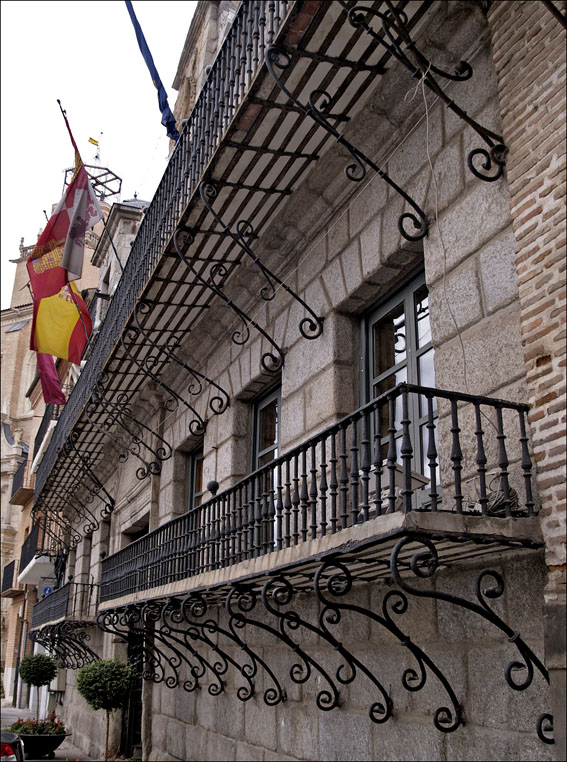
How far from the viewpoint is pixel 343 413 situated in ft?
22.0

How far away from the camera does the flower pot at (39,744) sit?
13401 millimetres

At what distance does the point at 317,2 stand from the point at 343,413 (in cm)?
312

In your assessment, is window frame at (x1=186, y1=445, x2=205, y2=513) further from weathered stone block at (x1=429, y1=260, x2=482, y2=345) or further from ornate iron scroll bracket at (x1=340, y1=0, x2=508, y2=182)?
ornate iron scroll bracket at (x1=340, y1=0, x2=508, y2=182)

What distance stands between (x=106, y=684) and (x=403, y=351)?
8.03 metres

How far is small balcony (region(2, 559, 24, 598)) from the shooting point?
32938mm

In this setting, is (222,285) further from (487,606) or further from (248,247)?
(487,606)

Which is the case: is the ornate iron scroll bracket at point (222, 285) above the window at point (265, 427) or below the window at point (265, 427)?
above

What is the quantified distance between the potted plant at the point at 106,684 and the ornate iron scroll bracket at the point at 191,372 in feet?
14.3

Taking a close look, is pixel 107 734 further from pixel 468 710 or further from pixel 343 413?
pixel 468 710

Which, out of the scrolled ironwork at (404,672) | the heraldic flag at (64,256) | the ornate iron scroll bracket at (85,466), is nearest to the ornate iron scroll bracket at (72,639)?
the ornate iron scroll bracket at (85,466)

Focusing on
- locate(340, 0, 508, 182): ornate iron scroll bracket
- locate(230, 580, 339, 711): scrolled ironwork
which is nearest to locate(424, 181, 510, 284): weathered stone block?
locate(340, 0, 508, 182): ornate iron scroll bracket

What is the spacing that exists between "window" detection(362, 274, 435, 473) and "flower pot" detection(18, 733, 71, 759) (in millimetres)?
10083

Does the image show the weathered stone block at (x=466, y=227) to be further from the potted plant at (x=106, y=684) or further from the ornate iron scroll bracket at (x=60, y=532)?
the ornate iron scroll bracket at (x=60, y=532)

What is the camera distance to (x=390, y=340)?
6.68 metres
